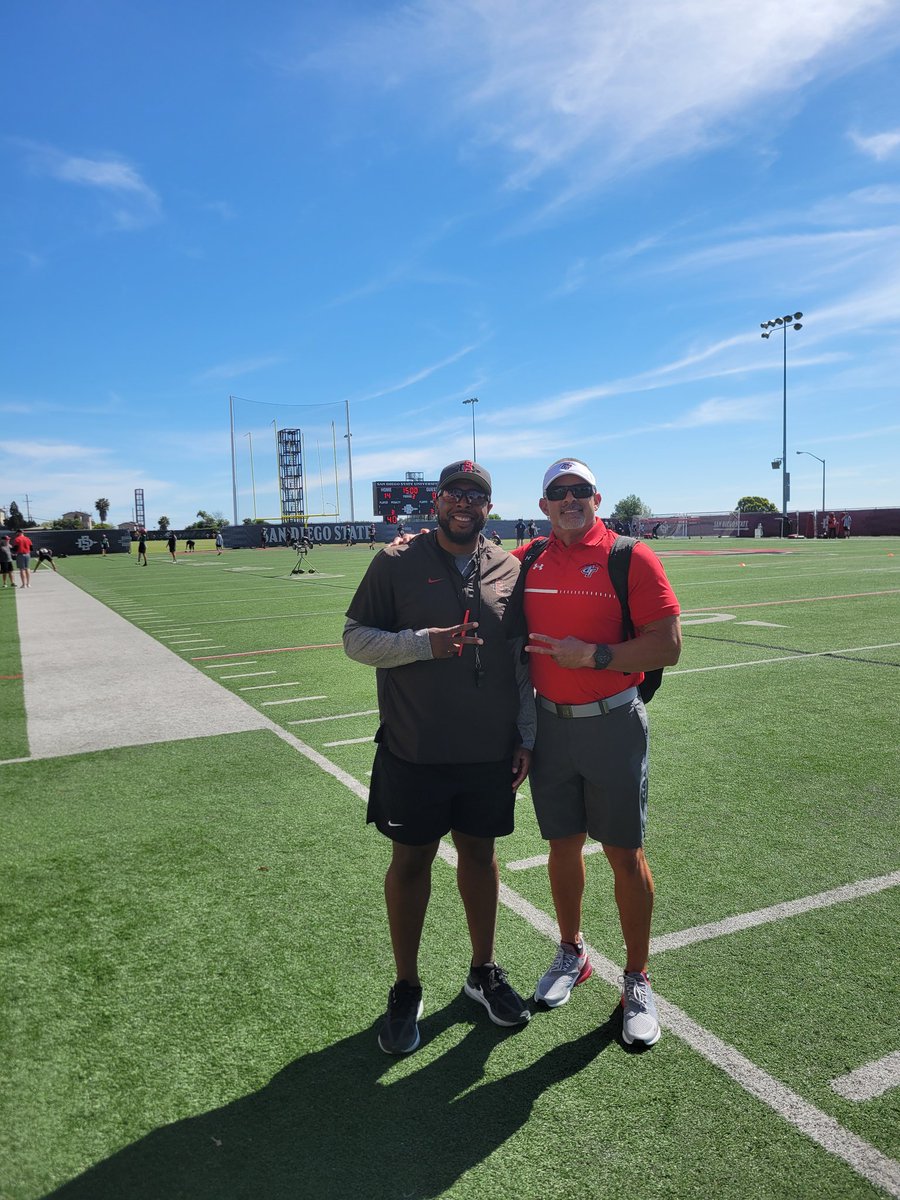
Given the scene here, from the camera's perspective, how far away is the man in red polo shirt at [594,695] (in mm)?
2729

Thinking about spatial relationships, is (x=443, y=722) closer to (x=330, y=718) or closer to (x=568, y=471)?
(x=568, y=471)

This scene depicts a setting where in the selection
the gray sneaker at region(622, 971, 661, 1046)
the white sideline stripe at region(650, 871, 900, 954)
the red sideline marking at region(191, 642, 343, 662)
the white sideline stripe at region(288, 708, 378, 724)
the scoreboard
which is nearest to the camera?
the gray sneaker at region(622, 971, 661, 1046)

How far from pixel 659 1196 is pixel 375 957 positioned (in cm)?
147

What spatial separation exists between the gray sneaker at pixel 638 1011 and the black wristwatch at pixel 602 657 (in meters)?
1.12

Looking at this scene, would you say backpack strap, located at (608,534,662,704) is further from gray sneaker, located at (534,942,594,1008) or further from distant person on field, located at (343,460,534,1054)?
gray sneaker, located at (534,942,594,1008)

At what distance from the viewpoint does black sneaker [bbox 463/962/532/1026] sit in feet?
9.20

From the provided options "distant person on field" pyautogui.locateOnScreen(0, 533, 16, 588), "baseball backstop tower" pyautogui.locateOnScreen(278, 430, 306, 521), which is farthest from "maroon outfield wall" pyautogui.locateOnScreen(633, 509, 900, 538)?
"distant person on field" pyautogui.locateOnScreen(0, 533, 16, 588)

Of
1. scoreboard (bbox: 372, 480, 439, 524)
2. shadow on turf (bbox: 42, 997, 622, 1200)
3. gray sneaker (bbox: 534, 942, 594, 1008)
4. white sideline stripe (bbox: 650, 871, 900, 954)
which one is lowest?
shadow on turf (bbox: 42, 997, 622, 1200)

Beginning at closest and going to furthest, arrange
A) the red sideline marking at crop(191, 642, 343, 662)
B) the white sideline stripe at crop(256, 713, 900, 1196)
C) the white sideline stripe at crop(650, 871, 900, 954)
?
the white sideline stripe at crop(256, 713, 900, 1196) < the white sideline stripe at crop(650, 871, 900, 954) < the red sideline marking at crop(191, 642, 343, 662)

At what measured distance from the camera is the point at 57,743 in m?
6.60

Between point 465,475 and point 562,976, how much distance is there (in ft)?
6.21

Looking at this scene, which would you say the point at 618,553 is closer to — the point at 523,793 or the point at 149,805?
the point at 523,793

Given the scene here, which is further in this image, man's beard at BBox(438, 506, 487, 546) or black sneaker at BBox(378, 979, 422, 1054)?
man's beard at BBox(438, 506, 487, 546)

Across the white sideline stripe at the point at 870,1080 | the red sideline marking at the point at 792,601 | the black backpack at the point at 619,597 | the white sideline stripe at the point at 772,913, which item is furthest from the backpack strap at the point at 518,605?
the red sideline marking at the point at 792,601
